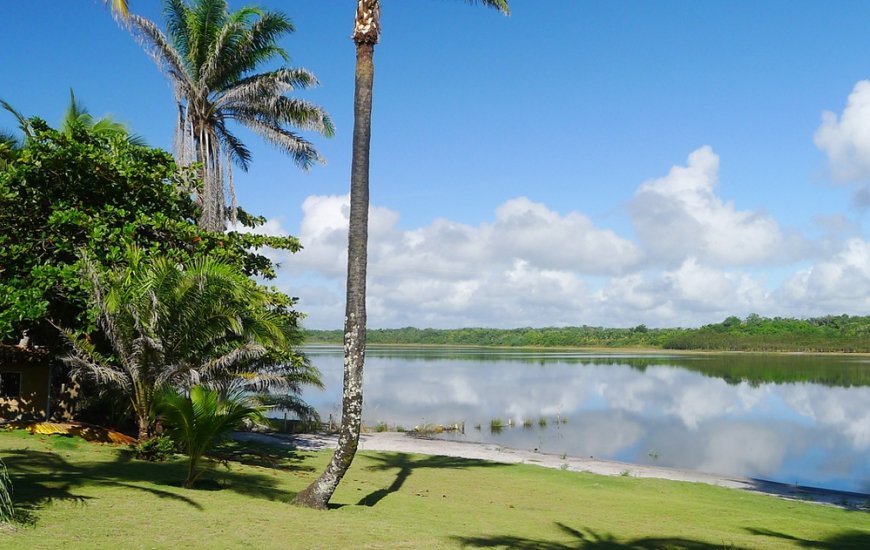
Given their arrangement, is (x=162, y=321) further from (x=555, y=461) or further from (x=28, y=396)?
(x=555, y=461)

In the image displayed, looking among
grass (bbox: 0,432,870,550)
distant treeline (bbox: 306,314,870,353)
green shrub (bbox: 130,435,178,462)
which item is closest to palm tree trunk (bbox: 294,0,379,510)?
grass (bbox: 0,432,870,550)

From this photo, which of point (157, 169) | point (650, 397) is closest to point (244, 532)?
point (157, 169)

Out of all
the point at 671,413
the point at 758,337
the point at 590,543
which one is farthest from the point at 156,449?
the point at 758,337

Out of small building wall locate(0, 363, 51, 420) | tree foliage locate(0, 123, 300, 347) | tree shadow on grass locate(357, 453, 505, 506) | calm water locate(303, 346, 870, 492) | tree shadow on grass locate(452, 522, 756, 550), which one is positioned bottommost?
calm water locate(303, 346, 870, 492)

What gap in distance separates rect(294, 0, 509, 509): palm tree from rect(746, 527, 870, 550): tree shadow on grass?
6.46m

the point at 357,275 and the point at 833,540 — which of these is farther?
the point at 357,275

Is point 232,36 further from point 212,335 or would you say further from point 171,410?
point 171,410

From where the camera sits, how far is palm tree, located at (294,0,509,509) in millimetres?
11641

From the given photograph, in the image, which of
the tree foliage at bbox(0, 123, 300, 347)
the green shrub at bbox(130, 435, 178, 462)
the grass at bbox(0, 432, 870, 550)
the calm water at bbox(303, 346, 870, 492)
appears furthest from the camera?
the calm water at bbox(303, 346, 870, 492)

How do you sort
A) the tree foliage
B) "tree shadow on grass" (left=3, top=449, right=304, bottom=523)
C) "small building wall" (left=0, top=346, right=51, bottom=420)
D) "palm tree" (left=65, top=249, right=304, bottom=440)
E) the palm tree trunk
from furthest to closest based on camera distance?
"small building wall" (left=0, top=346, right=51, bottom=420)
the tree foliage
"palm tree" (left=65, top=249, right=304, bottom=440)
the palm tree trunk
"tree shadow on grass" (left=3, top=449, right=304, bottom=523)

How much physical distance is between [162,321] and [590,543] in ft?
31.5

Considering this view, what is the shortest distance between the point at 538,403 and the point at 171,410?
35537mm

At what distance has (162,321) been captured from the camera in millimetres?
15023

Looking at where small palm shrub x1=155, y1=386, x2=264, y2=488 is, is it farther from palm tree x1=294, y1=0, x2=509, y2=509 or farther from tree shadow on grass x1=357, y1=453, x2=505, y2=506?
tree shadow on grass x1=357, y1=453, x2=505, y2=506
